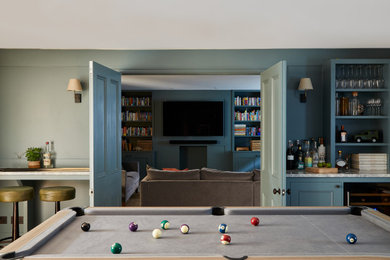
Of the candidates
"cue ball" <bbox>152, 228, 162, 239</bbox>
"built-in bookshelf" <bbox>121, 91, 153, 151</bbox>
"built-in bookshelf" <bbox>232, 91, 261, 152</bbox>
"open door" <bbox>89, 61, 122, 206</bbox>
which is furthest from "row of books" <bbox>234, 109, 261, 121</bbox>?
"cue ball" <bbox>152, 228, 162, 239</bbox>

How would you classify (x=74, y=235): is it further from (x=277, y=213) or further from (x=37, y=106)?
(x=37, y=106)

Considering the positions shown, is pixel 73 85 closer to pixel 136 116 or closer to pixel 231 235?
pixel 231 235

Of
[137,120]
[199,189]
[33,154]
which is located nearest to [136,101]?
[137,120]

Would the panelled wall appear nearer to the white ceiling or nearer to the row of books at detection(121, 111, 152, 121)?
the white ceiling

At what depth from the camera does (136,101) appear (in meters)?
9.25

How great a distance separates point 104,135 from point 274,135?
1.82m

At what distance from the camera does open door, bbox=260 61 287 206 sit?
3566 millimetres

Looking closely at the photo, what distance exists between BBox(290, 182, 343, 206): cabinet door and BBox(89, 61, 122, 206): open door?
203 centimetres

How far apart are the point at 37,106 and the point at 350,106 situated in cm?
386

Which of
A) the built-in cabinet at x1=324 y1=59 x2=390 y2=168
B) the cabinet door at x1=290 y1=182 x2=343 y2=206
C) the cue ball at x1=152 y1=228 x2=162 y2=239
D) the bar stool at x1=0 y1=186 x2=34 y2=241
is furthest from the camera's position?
the built-in cabinet at x1=324 y1=59 x2=390 y2=168

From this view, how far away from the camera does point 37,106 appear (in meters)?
4.62

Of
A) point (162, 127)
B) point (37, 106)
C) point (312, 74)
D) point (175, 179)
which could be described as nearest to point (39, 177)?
point (37, 106)

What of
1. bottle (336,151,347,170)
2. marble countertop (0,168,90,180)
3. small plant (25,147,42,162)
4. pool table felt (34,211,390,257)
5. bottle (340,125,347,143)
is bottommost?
pool table felt (34,211,390,257)

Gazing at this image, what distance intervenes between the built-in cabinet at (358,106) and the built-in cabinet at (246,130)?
174 inches
